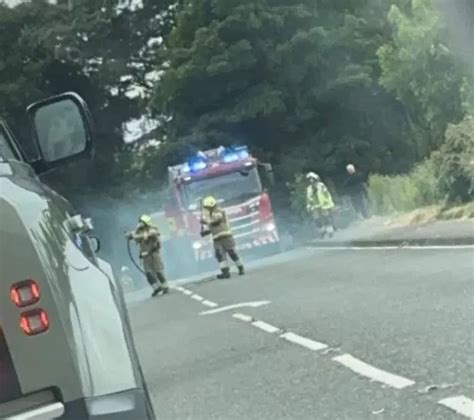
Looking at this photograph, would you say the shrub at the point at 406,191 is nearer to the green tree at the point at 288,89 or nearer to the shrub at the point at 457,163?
the shrub at the point at 457,163

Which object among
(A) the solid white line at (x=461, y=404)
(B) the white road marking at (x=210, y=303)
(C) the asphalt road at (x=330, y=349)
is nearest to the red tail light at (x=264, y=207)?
(B) the white road marking at (x=210, y=303)

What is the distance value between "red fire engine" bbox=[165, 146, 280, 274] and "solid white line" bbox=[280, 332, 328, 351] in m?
21.2

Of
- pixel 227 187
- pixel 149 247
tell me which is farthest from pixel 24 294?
pixel 227 187

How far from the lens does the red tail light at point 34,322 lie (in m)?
2.76

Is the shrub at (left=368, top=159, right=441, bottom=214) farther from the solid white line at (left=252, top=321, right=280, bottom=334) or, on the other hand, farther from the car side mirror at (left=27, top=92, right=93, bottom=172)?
the car side mirror at (left=27, top=92, right=93, bottom=172)

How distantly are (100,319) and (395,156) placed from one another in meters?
42.4

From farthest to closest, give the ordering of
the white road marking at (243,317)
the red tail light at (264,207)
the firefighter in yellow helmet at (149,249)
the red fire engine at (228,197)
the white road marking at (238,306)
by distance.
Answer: the red tail light at (264,207), the red fire engine at (228,197), the firefighter in yellow helmet at (149,249), the white road marking at (238,306), the white road marking at (243,317)

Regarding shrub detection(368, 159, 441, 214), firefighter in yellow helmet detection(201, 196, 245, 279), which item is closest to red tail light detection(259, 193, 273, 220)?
shrub detection(368, 159, 441, 214)

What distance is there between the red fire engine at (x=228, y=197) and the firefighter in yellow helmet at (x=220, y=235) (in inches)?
312

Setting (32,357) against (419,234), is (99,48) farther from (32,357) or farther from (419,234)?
(32,357)

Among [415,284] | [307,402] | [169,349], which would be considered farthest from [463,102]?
[307,402]

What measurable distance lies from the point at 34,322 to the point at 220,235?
2112cm

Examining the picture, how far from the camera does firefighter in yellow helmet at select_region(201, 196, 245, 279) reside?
2330 centimetres

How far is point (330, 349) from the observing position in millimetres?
9352
